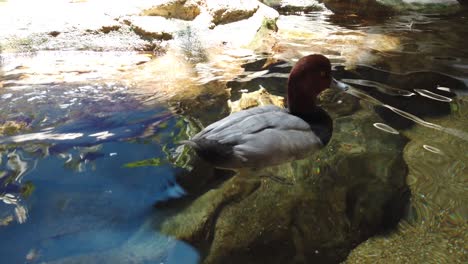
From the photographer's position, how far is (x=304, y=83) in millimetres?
2709

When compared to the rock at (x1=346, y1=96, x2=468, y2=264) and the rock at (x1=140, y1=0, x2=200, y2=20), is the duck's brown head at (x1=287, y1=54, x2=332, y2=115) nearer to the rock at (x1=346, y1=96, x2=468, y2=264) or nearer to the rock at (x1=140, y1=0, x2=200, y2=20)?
the rock at (x1=346, y1=96, x2=468, y2=264)

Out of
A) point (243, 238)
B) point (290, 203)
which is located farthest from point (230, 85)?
point (243, 238)

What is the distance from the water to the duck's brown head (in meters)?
0.48

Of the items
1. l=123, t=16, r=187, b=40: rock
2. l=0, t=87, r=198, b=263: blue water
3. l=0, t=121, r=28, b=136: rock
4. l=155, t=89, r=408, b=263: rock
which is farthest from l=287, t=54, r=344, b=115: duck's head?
l=123, t=16, r=187, b=40: rock

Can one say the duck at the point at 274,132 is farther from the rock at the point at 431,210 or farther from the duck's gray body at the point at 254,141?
the rock at the point at 431,210

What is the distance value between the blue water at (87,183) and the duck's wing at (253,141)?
304 millimetres

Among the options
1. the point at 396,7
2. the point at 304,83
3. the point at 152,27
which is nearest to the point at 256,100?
the point at 304,83

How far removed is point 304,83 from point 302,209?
103 cm

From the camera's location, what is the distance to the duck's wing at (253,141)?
2.23 metres

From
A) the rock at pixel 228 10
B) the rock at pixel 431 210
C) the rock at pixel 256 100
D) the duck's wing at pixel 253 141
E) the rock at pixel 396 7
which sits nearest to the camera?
the rock at pixel 431 210

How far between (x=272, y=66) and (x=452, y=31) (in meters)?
3.19

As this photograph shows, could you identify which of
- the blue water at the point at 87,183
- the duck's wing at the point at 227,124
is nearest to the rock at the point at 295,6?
the blue water at the point at 87,183

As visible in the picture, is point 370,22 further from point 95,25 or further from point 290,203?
point 290,203

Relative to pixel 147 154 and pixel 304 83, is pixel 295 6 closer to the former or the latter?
pixel 304 83
